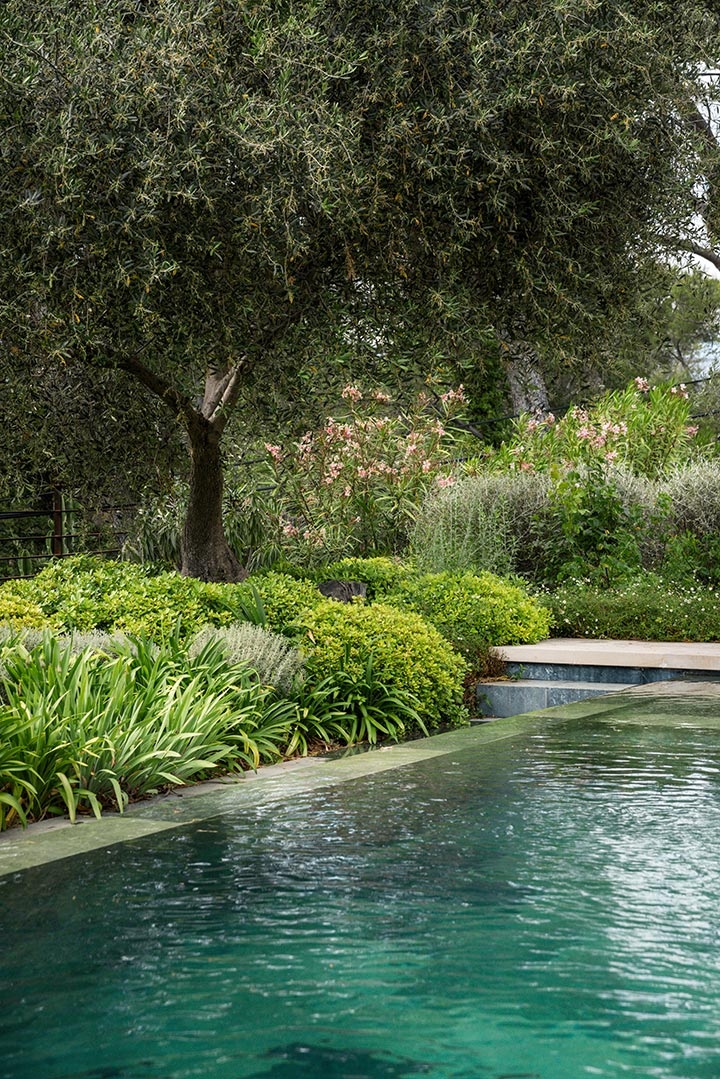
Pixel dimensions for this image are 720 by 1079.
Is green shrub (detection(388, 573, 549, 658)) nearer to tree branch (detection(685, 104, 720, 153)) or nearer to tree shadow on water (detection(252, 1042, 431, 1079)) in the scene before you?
tree branch (detection(685, 104, 720, 153))

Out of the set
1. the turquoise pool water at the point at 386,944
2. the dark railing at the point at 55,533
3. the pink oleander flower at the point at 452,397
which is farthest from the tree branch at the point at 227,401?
the pink oleander flower at the point at 452,397

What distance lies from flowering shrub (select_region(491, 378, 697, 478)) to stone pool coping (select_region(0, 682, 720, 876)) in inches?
279

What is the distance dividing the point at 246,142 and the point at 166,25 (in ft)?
3.79

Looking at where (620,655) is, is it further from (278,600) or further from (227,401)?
(227,401)

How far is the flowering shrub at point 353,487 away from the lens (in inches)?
629

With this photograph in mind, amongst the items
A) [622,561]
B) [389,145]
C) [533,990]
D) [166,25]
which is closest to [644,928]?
[533,990]

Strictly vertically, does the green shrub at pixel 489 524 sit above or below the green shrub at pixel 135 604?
above

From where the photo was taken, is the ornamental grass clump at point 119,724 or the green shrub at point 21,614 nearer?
the ornamental grass clump at point 119,724

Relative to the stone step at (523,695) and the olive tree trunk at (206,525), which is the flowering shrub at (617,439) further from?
the stone step at (523,695)

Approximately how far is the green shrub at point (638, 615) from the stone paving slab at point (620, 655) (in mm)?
721

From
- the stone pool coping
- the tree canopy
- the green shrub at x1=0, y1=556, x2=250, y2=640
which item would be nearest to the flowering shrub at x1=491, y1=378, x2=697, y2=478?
the tree canopy

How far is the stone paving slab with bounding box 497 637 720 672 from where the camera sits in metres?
9.73

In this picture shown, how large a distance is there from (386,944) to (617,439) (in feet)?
43.9

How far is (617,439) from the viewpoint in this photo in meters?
16.1
